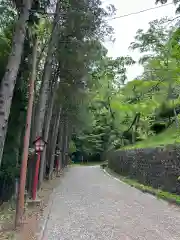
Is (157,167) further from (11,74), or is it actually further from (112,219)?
(11,74)

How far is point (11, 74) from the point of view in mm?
6457

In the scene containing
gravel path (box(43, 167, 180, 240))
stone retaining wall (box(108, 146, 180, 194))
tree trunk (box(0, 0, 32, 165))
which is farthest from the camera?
stone retaining wall (box(108, 146, 180, 194))

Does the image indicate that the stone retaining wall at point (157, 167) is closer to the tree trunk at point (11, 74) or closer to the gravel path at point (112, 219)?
the gravel path at point (112, 219)

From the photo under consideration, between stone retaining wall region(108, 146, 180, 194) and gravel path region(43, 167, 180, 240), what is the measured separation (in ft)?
2.96

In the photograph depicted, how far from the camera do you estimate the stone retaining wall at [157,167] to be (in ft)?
35.1

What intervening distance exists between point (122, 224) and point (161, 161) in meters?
5.50

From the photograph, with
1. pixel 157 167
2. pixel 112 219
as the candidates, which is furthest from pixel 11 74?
pixel 157 167

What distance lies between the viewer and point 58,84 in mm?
13820

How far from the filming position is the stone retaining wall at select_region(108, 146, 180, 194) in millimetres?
10711

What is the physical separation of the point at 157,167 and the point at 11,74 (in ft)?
26.7

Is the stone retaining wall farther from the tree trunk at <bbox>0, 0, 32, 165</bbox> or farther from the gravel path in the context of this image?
the tree trunk at <bbox>0, 0, 32, 165</bbox>

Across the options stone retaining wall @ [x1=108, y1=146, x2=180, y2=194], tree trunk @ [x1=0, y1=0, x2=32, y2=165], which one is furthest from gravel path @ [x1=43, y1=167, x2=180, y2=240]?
tree trunk @ [x1=0, y1=0, x2=32, y2=165]

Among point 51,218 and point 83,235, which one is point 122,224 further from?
point 51,218

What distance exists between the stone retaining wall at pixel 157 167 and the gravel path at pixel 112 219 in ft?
2.96
